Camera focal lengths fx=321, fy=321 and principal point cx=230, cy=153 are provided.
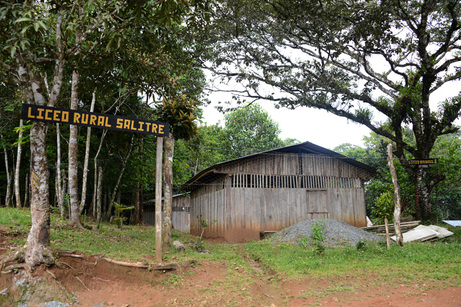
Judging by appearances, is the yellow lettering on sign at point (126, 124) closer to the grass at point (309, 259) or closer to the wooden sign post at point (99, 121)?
the wooden sign post at point (99, 121)

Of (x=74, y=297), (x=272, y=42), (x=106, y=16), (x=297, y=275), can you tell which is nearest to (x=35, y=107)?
(x=106, y=16)

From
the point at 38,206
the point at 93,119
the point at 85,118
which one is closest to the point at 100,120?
the point at 93,119

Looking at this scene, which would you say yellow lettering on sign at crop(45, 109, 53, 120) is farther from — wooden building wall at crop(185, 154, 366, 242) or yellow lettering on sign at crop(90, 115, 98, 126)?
wooden building wall at crop(185, 154, 366, 242)

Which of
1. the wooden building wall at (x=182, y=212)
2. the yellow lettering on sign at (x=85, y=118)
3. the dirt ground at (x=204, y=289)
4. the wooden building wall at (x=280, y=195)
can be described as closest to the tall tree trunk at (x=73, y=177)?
the dirt ground at (x=204, y=289)

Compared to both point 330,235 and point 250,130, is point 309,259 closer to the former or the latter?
point 330,235

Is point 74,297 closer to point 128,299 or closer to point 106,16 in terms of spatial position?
point 128,299

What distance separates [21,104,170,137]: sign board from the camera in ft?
20.0

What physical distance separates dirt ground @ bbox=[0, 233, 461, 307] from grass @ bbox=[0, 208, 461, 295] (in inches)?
7.7

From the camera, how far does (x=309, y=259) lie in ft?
29.1

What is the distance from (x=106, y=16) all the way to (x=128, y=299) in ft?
17.9

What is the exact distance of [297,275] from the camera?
300 inches

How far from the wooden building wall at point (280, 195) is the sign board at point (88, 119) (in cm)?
759

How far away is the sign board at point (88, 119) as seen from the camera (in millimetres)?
6109


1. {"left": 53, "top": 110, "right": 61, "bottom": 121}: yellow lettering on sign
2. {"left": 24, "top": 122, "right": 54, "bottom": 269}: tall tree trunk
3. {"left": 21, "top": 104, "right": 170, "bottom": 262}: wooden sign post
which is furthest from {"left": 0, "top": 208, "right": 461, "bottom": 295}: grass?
{"left": 53, "top": 110, "right": 61, "bottom": 121}: yellow lettering on sign
